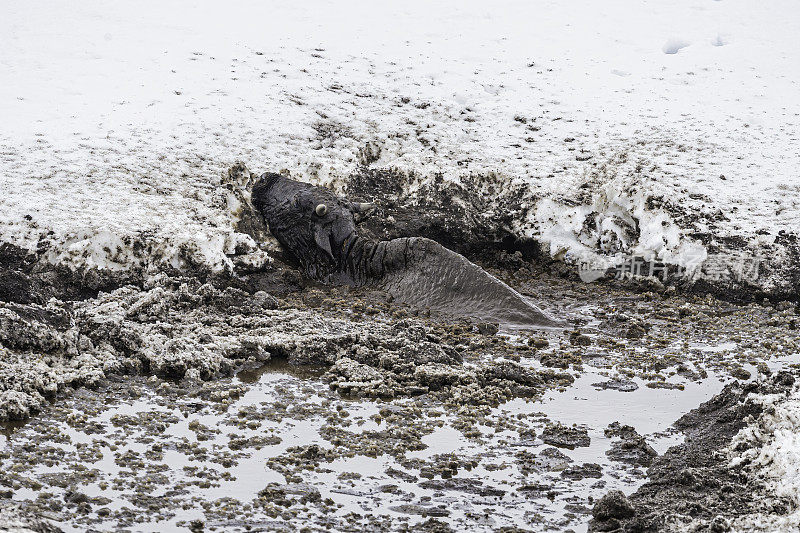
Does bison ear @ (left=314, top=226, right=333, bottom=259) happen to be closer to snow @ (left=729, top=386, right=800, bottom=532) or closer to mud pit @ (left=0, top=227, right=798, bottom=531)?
mud pit @ (left=0, top=227, right=798, bottom=531)

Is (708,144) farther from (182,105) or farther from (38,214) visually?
(38,214)

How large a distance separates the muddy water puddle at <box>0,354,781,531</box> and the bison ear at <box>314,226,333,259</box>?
3.62 metres

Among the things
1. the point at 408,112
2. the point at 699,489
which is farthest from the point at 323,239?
the point at 699,489

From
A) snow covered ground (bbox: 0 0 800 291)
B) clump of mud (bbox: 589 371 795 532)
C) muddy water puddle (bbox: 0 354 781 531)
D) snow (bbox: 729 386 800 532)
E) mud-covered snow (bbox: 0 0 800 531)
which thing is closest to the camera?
snow (bbox: 729 386 800 532)

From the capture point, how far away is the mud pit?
4801 mm

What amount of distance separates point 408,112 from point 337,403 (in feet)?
25.3

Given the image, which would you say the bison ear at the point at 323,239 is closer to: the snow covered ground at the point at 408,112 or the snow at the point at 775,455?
the snow covered ground at the point at 408,112

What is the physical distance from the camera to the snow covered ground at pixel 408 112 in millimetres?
10344

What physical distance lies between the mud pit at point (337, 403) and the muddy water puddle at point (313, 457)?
16mm

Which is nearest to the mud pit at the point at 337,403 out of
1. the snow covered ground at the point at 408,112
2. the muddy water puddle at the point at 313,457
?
the muddy water puddle at the point at 313,457

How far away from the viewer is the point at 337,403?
6453 millimetres

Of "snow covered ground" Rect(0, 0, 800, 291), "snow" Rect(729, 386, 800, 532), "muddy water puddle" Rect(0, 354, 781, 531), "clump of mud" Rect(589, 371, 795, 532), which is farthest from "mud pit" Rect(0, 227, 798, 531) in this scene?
"snow covered ground" Rect(0, 0, 800, 291)

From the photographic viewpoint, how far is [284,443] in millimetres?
5652

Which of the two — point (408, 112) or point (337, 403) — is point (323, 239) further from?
point (337, 403)
